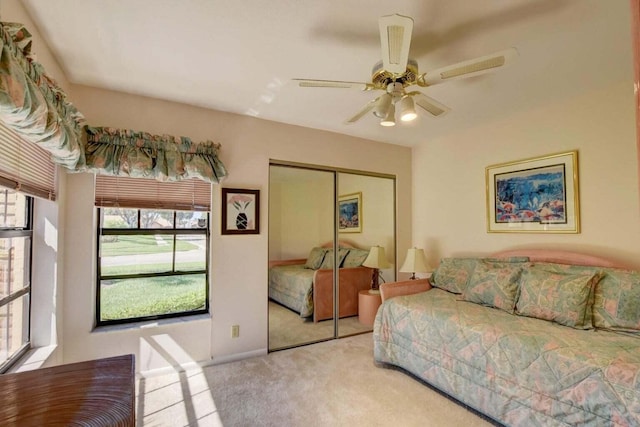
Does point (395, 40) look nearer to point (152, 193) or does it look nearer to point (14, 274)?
point (152, 193)

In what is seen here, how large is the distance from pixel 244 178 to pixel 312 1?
184 centimetres

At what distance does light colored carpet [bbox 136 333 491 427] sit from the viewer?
6.92 ft

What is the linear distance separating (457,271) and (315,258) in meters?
1.51

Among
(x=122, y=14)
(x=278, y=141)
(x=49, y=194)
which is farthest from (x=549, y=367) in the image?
(x=49, y=194)

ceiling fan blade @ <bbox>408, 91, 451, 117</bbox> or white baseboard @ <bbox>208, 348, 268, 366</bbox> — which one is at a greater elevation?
ceiling fan blade @ <bbox>408, 91, 451, 117</bbox>

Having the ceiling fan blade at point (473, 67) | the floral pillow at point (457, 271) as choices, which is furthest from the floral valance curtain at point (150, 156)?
the floral pillow at point (457, 271)

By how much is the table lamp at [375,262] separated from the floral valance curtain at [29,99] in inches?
120

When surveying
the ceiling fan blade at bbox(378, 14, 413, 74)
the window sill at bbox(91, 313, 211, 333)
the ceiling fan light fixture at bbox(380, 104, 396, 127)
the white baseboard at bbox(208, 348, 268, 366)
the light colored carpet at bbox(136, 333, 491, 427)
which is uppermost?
the ceiling fan blade at bbox(378, 14, 413, 74)

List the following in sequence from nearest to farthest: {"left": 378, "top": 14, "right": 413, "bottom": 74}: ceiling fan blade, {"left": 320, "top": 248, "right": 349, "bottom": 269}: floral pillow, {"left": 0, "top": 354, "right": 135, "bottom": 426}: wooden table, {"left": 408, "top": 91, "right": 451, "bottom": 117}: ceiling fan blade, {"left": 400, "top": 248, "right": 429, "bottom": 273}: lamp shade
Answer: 1. {"left": 0, "top": 354, "right": 135, "bottom": 426}: wooden table
2. {"left": 378, "top": 14, "right": 413, "bottom": 74}: ceiling fan blade
3. {"left": 408, "top": 91, "right": 451, "bottom": 117}: ceiling fan blade
4. {"left": 400, "top": 248, "right": 429, "bottom": 273}: lamp shade
5. {"left": 320, "top": 248, "right": 349, "bottom": 269}: floral pillow

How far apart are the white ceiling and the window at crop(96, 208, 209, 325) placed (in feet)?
3.62

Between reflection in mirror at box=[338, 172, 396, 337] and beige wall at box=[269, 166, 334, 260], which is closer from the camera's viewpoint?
beige wall at box=[269, 166, 334, 260]

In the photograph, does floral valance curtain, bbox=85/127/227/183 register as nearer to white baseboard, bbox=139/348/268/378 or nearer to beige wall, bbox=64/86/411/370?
beige wall, bbox=64/86/411/370

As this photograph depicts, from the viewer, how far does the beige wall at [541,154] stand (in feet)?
8.11

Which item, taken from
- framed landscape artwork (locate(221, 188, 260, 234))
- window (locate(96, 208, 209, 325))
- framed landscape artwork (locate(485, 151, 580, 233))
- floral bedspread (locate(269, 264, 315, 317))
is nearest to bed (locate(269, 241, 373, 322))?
floral bedspread (locate(269, 264, 315, 317))
